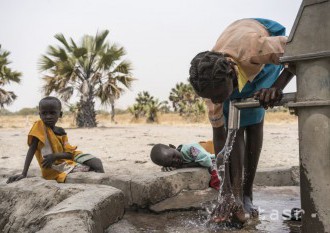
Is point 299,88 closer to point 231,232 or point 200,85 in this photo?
point 200,85

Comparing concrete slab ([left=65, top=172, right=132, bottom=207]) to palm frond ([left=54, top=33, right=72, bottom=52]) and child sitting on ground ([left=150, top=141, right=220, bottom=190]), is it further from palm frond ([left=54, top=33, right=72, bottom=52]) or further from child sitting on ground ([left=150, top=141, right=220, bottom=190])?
palm frond ([left=54, top=33, right=72, bottom=52])

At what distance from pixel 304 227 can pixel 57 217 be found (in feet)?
3.34

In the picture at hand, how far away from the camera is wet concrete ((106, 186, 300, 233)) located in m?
2.03

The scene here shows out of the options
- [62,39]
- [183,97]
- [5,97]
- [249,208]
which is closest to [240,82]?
[249,208]

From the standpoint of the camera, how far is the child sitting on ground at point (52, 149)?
326cm

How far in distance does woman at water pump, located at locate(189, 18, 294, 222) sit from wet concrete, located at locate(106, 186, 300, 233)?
89 millimetres

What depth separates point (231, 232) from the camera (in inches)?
77.1

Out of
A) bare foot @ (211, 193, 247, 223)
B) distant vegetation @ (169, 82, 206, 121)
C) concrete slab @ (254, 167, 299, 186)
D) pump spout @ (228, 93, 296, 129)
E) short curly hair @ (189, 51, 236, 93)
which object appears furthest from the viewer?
distant vegetation @ (169, 82, 206, 121)

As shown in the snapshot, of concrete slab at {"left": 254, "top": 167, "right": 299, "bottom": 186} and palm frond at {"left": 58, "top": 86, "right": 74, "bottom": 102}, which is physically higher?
palm frond at {"left": 58, "top": 86, "right": 74, "bottom": 102}

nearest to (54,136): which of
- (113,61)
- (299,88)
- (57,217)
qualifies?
(57,217)

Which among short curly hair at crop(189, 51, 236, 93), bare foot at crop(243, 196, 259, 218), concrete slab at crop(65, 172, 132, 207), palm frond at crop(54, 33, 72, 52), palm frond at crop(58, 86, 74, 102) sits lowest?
bare foot at crop(243, 196, 259, 218)

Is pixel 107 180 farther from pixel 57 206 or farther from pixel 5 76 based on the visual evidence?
pixel 5 76

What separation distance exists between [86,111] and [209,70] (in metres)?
14.1

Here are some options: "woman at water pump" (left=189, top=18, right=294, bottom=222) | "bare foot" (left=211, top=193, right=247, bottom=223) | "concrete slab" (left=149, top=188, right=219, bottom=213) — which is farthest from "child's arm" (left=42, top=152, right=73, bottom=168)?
"bare foot" (left=211, top=193, right=247, bottom=223)
